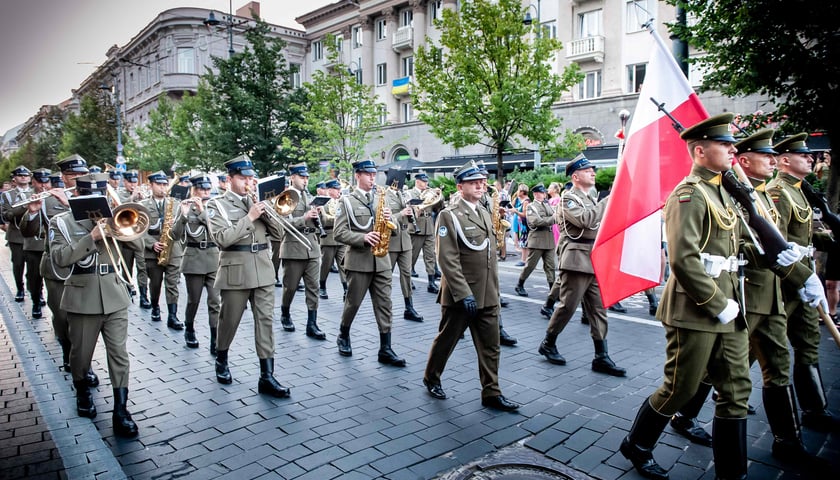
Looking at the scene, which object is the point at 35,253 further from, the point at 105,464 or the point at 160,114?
the point at 160,114

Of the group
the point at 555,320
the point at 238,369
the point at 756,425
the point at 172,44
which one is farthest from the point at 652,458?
the point at 172,44

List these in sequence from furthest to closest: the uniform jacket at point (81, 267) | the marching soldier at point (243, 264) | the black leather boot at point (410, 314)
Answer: the black leather boot at point (410, 314) → the marching soldier at point (243, 264) → the uniform jacket at point (81, 267)

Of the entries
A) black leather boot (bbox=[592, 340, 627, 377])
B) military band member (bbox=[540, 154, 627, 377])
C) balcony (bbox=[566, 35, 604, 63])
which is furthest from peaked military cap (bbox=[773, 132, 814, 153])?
balcony (bbox=[566, 35, 604, 63])

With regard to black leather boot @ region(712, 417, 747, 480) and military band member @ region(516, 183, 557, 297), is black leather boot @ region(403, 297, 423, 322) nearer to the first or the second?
military band member @ region(516, 183, 557, 297)

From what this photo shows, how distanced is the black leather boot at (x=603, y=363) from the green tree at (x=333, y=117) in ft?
72.1

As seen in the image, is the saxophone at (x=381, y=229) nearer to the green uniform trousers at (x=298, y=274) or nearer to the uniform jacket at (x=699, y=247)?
the green uniform trousers at (x=298, y=274)

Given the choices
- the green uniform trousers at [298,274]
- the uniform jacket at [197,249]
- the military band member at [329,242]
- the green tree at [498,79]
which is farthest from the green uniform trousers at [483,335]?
the green tree at [498,79]

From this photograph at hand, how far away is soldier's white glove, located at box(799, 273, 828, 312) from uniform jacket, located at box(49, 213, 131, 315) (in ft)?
19.1

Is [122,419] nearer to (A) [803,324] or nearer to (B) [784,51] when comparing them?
(A) [803,324]

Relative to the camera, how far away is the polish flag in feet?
14.8

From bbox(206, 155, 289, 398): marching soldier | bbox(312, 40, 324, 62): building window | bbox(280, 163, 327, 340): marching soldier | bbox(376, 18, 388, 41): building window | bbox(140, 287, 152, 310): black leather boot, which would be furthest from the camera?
bbox(312, 40, 324, 62): building window

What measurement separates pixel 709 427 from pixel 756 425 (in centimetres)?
42

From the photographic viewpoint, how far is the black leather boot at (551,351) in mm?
6320

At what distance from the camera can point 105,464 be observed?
4.08 metres
